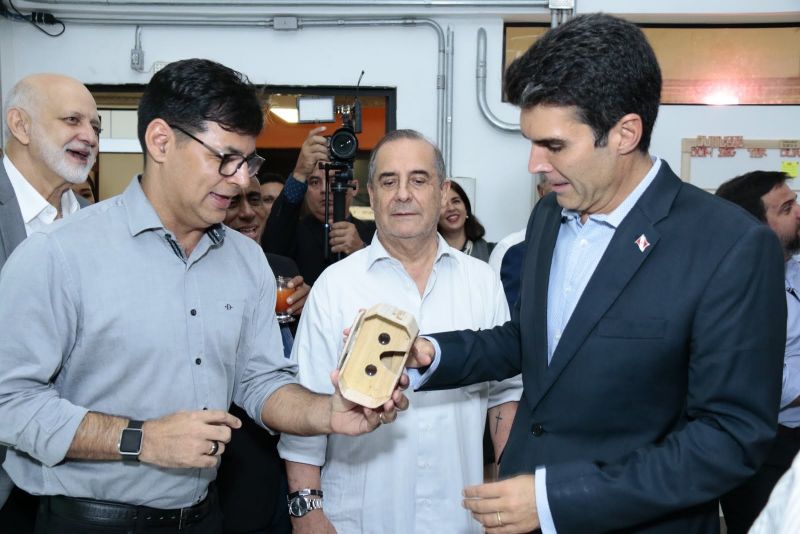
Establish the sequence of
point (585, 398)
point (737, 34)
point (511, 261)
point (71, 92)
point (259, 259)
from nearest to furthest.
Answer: point (585, 398) → point (259, 259) → point (71, 92) → point (511, 261) → point (737, 34)

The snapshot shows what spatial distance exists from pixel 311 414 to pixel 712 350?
3.02ft

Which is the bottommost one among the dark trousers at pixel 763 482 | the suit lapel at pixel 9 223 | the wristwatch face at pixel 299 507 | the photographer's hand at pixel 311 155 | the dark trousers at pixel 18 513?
the dark trousers at pixel 763 482

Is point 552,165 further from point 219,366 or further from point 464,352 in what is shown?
point 219,366

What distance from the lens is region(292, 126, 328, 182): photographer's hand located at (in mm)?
3107

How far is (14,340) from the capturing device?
1533 millimetres

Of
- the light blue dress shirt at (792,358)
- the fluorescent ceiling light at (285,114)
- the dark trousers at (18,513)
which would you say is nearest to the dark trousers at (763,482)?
the light blue dress shirt at (792,358)

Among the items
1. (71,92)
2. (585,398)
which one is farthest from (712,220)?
(71,92)

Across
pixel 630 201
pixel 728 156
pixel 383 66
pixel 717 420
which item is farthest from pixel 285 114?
pixel 717 420

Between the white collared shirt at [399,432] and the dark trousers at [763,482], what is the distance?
44.4 inches

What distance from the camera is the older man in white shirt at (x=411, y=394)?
2037 mm

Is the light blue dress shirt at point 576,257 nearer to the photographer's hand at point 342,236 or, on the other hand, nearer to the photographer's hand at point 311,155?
the photographer's hand at point 342,236

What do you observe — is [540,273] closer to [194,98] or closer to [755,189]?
[194,98]

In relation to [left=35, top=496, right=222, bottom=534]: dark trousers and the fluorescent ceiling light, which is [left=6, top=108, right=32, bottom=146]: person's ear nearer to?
[left=35, top=496, right=222, bottom=534]: dark trousers

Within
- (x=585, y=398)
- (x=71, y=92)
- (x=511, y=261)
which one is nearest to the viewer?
(x=585, y=398)
